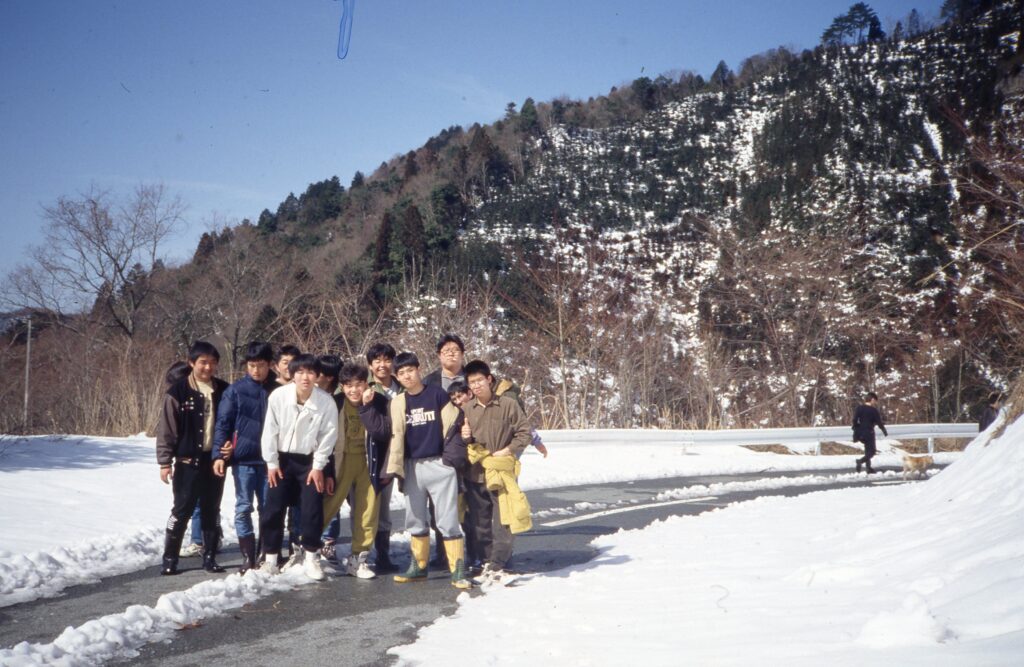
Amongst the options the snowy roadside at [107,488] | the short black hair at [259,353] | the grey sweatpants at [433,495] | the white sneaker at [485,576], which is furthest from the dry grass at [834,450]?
the short black hair at [259,353]

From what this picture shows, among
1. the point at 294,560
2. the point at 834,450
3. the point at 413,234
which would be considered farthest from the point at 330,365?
the point at 413,234

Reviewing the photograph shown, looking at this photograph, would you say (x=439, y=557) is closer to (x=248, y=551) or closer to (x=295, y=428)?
(x=248, y=551)

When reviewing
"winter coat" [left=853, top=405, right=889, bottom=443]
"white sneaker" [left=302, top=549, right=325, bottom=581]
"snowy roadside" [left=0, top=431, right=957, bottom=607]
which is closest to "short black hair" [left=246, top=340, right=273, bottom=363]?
"white sneaker" [left=302, top=549, right=325, bottom=581]

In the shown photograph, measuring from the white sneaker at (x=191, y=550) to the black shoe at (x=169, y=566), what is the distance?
90 cm

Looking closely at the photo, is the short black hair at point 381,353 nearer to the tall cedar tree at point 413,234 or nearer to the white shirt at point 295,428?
the white shirt at point 295,428

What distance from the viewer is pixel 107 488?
38.9 feet

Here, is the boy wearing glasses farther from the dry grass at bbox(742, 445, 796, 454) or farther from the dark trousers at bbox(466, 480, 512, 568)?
the dry grass at bbox(742, 445, 796, 454)

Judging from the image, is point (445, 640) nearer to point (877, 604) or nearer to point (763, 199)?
point (877, 604)

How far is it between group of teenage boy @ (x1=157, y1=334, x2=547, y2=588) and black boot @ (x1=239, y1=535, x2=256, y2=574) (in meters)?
0.01

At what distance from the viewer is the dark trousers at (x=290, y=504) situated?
7320 millimetres

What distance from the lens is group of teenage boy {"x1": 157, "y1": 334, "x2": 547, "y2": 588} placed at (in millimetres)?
7328

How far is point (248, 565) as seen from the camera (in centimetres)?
743

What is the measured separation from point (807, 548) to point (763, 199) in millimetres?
84691

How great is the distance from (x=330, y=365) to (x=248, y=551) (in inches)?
69.2
